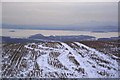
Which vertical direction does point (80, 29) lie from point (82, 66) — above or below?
above

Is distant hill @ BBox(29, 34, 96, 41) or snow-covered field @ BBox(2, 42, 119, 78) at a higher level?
distant hill @ BBox(29, 34, 96, 41)

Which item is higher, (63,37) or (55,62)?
(63,37)

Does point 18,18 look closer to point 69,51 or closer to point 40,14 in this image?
point 40,14

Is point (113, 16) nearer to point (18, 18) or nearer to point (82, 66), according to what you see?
point (82, 66)

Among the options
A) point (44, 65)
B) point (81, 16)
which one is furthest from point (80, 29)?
point (44, 65)

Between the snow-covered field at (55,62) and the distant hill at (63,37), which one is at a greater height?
the distant hill at (63,37)

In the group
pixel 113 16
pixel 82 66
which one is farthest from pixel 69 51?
pixel 113 16
